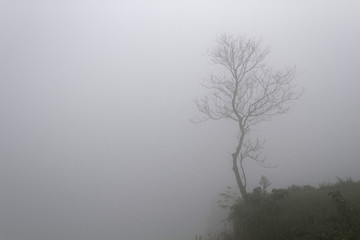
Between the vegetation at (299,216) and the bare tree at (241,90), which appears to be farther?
the bare tree at (241,90)

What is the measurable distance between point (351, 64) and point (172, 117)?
730 inches

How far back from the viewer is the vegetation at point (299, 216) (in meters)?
6.69

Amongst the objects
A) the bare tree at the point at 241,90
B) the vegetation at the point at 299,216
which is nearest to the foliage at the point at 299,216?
the vegetation at the point at 299,216

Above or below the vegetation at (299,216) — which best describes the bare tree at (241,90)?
above

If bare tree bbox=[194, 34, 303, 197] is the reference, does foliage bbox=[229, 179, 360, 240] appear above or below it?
below

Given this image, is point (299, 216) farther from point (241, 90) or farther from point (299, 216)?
point (241, 90)

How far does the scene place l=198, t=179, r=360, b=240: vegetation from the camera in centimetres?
669

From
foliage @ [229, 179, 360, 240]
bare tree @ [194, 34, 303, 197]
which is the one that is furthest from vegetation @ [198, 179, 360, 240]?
bare tree @ [194, 34, 303, 197]

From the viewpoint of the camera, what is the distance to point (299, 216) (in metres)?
7.60

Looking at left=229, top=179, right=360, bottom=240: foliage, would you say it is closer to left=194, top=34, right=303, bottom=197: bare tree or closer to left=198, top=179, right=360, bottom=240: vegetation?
left=198, top=179, right=360, bottom=240: vegetation

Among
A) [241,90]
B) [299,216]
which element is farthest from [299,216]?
[241,90]

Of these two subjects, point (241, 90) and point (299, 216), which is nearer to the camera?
point (299, 216)

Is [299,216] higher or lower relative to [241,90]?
lower

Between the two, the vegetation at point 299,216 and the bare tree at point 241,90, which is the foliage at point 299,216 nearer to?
the vegetation at point 299,216
